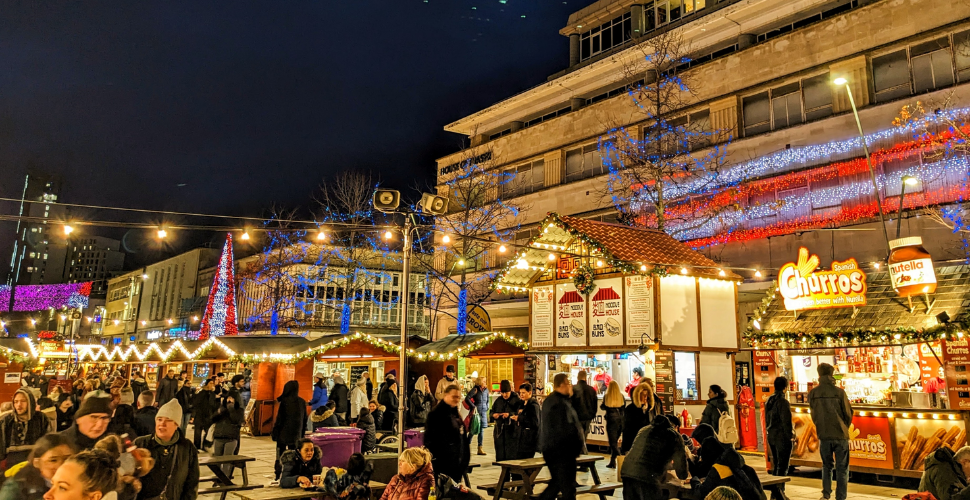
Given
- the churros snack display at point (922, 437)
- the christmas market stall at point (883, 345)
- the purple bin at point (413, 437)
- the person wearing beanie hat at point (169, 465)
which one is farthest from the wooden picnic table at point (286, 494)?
the churros snack display at point (922, 437)

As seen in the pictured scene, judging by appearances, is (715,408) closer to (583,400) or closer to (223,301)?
(583,400)

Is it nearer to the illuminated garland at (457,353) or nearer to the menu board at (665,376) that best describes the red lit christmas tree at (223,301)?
the illuminated garland at (457,353)

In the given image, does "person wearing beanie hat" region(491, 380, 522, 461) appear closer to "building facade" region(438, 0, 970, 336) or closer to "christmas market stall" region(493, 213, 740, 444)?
"christmas market stall" region(493, 213, 740, 444)

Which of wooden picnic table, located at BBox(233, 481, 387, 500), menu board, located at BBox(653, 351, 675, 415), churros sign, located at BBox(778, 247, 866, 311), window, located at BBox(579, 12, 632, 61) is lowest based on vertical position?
wooden picnic table, located at BBox(233, 481, 387, 500)

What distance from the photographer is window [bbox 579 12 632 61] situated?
34.2m

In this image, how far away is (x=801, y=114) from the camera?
24297 mm

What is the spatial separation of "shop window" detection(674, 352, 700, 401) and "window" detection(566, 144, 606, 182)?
16.8 m

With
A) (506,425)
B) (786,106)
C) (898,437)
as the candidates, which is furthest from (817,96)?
(506,425)

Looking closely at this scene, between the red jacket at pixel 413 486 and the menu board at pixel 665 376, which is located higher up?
the menu board at pixel 665 376

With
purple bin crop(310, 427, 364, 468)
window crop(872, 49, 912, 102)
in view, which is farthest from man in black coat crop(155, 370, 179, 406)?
window crop(872, 49, 912, 102)

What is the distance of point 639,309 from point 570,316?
2.18m

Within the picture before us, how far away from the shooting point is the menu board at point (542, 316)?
56.3 ft

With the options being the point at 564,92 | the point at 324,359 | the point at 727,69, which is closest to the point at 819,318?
the point at 324,359

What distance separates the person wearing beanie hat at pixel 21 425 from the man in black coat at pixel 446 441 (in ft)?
14.3
